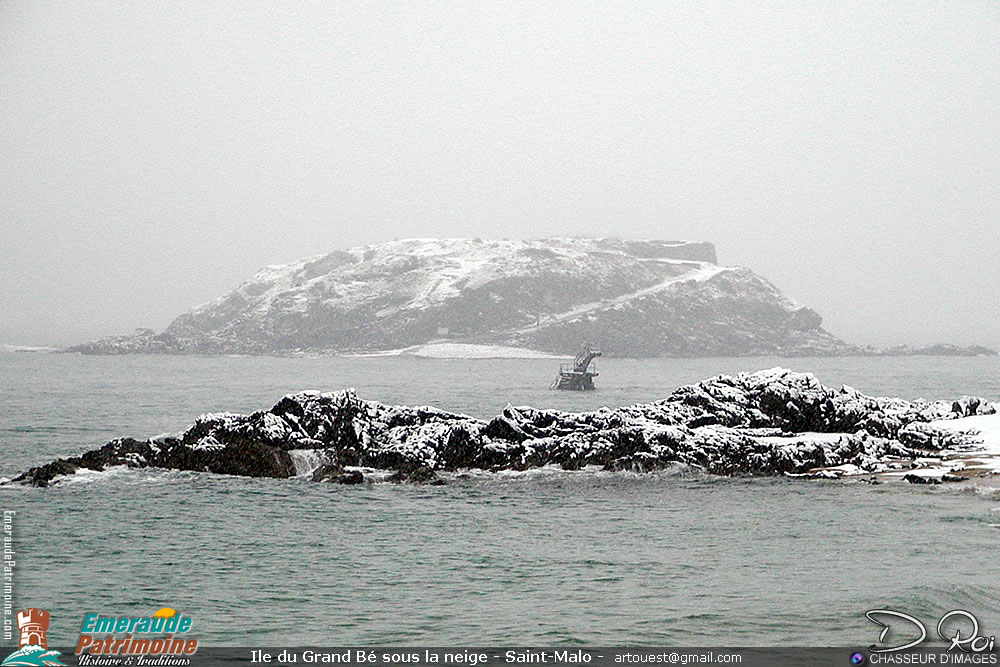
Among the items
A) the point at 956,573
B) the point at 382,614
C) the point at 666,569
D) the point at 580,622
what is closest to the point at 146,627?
the point at 382,614

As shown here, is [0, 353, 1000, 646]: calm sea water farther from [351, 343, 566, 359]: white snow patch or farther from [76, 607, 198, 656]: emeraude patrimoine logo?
[351, 343, 566, 359]: white snow patch

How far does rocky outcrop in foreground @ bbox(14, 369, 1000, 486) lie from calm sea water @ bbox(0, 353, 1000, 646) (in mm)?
1090

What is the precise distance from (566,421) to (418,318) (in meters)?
165

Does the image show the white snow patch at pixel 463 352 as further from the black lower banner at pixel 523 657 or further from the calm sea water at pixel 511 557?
the black lower banner at pixel 523 657

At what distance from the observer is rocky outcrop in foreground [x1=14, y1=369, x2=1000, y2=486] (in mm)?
22734

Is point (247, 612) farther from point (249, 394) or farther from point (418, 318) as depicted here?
point (418, 318)

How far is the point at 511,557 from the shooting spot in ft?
47.6
